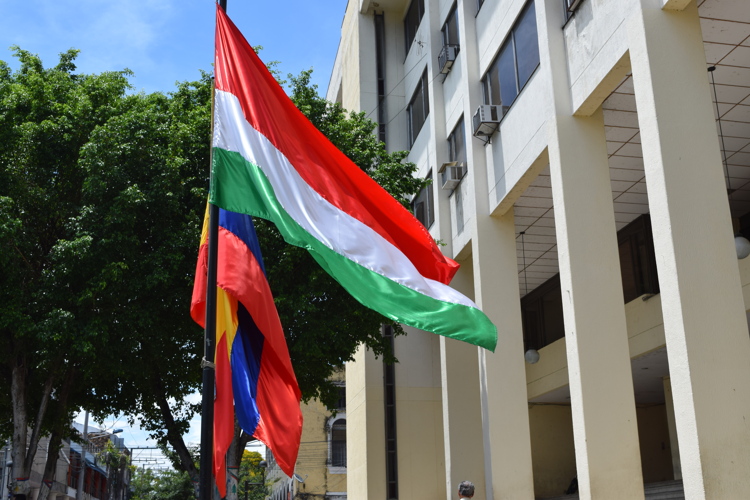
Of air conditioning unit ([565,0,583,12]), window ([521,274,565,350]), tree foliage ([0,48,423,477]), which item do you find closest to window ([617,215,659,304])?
window ([521,274,565,350])

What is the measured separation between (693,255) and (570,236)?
3164mm

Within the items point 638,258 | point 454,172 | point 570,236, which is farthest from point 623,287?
point 570,236

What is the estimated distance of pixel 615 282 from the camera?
491 inches

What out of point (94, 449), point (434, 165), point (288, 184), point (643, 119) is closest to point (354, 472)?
point (434, 165)

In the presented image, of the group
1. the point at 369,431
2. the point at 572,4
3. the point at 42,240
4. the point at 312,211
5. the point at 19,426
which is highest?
the point at 572,4

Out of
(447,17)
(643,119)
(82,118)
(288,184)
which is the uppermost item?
(447,17)

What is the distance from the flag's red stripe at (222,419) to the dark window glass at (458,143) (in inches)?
563

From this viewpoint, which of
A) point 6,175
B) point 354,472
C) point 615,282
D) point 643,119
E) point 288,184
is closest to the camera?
point 288,184

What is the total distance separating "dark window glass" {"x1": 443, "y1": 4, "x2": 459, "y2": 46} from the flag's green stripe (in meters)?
15.9

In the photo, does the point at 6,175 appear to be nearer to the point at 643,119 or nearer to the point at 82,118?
the point at 82,118

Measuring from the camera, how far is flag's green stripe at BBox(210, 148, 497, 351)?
22.1ft

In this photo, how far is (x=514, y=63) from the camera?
1666 centimetres

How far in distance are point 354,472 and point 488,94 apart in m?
14.3

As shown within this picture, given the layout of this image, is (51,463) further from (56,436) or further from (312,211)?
(312,211)
